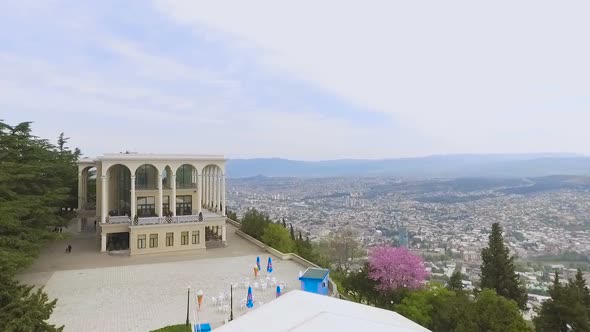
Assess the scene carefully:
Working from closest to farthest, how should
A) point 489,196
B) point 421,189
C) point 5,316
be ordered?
point 5,316
point 489,196
point 421,189

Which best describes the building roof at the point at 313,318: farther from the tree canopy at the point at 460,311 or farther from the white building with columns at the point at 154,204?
the white building with columns at the point at 154,204

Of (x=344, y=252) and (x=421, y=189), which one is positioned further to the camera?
(x=421, y=189)

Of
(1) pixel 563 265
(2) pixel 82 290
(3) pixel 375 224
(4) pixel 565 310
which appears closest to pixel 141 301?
(2) pixel 82 290

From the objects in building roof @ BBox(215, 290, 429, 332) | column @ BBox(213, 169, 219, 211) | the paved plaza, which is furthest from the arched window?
building roof @ BBox(215, 290, 429, 332)

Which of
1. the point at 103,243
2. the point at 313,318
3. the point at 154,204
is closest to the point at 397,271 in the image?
the point at 313,318

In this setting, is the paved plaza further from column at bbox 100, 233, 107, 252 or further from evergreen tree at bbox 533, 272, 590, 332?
evergreen tree at bbox 533, 272, 590, 332

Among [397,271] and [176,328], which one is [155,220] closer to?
[176,328]

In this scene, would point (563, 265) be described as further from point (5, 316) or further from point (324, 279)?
point (5, 316)
